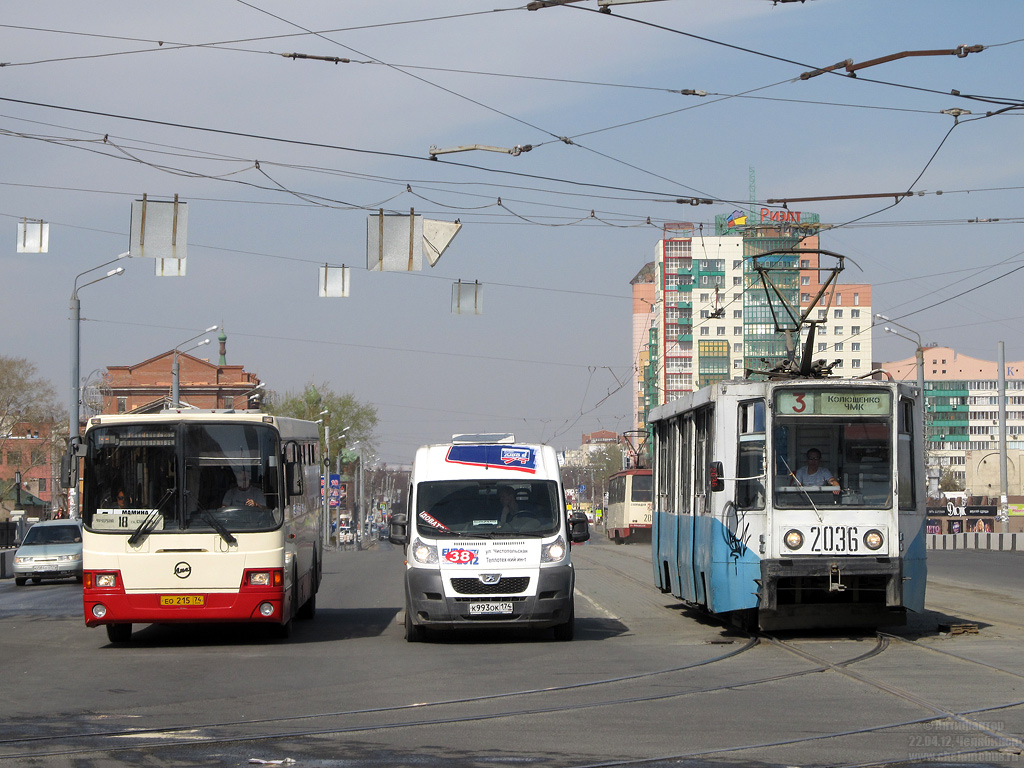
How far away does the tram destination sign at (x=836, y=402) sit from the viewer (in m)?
14.0

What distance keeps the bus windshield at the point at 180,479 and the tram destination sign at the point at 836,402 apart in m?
6.03

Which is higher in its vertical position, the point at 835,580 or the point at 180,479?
the point at 180,479

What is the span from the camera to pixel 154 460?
48.0ft

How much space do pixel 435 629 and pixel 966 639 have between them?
6.05m

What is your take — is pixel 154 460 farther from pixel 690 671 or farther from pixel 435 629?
pixel 690 671

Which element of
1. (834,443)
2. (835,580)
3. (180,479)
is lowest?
(835,580)

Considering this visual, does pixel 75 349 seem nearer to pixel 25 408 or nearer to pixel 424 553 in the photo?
pixel 424 553

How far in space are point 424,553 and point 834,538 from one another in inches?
182

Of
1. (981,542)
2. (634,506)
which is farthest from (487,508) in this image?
(981,542)

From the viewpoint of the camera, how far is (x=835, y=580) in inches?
543

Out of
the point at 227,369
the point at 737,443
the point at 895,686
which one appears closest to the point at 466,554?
the point at 737,443

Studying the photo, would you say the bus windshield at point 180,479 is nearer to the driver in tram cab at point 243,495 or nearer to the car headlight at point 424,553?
the driver in tram cab at point 243,495

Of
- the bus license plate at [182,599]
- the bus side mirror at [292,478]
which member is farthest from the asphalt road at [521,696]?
the bus side mirror at [292,478]

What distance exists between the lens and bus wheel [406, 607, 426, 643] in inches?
576
